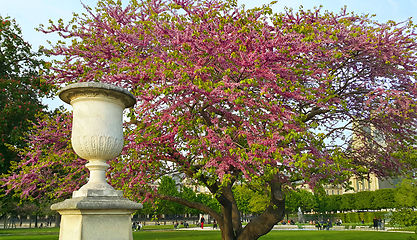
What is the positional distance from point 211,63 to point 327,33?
3888 millimetres

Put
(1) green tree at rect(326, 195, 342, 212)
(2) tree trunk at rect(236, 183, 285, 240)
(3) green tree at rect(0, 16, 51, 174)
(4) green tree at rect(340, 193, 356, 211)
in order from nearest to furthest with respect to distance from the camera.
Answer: (2) tree trunk at rect(236, 183, 285, 240) < (3) green tree at rect(0, 16, 51, 174) < (4) green tree at rect(340, 193, 356, 211) < (1) green tree at rect(326, 195, 342, 212)

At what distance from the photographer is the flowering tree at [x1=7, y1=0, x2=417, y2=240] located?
8156mm

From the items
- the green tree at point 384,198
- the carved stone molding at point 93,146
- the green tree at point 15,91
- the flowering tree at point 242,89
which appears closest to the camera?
the carved stone molding at point 93,146

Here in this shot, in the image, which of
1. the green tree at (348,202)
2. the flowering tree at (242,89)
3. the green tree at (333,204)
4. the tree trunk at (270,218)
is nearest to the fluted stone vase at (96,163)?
the flowering tree at (242,89)

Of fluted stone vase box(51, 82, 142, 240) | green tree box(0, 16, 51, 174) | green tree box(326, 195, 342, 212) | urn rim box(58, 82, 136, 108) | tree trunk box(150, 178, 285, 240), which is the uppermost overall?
green tree box(0, 16, 51, 174)

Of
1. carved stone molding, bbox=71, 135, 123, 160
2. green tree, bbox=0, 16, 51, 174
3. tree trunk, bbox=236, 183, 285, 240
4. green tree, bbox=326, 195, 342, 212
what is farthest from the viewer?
green tree, bbox=326, 195, 342, 212

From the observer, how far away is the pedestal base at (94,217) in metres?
4.53

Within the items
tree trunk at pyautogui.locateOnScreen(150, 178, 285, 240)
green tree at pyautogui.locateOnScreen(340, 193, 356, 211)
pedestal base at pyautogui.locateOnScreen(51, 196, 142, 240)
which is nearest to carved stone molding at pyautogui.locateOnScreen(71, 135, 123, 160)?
pedestal base at pyautogui.locateOnScreen(51, 196, 142, 240)

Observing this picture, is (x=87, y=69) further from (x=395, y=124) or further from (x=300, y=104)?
(x=395, y=124)

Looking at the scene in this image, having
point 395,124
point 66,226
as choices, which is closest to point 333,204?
point 395,124

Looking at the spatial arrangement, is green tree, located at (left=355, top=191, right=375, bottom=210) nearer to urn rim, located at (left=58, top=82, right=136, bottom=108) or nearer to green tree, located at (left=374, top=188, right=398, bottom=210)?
green tree, located at (left=374, top=188, right=398, bottom=210)

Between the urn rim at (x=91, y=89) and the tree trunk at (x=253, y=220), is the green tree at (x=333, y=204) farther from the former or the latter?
the urn rim at (x=91, y=89)

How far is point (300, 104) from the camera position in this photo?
36.2 ft

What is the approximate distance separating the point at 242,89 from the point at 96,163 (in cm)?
512
